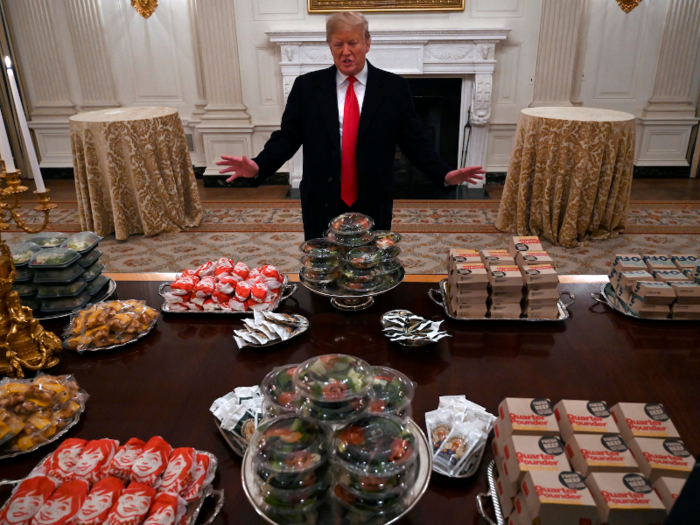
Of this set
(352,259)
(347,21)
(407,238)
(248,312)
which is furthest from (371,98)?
(407,238)

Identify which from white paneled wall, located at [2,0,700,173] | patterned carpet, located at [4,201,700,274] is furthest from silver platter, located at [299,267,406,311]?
white paneled wall, located at [2,0,700,173]

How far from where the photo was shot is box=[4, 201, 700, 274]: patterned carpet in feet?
11.8

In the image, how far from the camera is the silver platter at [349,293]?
1.40m

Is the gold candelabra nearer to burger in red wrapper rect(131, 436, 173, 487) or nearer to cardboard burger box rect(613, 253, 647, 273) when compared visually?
burger in red wrapper rect(131, 436, 173, 487)

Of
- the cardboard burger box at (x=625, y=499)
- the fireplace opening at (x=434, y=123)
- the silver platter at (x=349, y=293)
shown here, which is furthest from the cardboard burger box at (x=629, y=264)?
the fireplace opening at (x=434, y=123)

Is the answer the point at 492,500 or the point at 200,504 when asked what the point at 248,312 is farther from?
the point at 492,500

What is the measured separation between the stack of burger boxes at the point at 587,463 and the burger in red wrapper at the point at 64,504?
695 millimetres

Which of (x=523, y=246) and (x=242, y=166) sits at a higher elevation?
(x=242, y=166)

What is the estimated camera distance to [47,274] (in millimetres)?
1475

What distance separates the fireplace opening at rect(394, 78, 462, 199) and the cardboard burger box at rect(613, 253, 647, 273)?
364 cm

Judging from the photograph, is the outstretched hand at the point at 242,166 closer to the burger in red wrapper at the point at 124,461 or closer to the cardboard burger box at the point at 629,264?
the burger in red wrapper at the point at 124,461

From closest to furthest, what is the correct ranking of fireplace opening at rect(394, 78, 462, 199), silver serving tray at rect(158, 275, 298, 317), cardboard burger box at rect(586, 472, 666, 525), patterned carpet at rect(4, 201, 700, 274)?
cardboard burger box at rect(586, 472, 666, 525) < silver serving tray at rect(158, 275, 298, 317) < patterned carpet at rect(4, 201, 700, 274) < fireplace opening at rect(394, 78, 462, 199)

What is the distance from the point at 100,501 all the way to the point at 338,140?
158cm

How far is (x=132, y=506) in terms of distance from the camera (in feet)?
2.65
